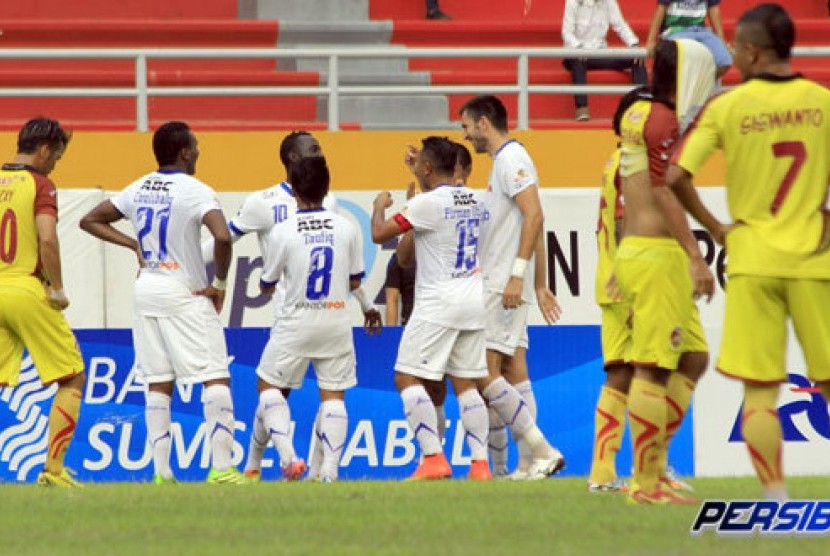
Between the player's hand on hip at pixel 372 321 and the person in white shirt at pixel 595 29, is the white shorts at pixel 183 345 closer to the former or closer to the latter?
the player's hand on hip at pixel 372 321

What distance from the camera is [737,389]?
15469 mm

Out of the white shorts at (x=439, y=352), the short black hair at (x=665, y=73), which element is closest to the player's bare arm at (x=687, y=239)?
the short black hair at (x=665, y=73)

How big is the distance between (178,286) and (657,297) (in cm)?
369

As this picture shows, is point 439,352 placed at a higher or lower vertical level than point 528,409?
higher

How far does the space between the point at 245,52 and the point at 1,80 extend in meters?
3.35

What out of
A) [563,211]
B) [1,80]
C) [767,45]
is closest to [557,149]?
[563,211]

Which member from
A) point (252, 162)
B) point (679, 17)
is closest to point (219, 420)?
point (252, 162)

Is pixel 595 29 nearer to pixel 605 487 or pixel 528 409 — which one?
pixel 528 409

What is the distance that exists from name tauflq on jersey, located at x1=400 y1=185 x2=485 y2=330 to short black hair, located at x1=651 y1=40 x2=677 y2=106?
290 cm

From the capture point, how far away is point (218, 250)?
12.6m

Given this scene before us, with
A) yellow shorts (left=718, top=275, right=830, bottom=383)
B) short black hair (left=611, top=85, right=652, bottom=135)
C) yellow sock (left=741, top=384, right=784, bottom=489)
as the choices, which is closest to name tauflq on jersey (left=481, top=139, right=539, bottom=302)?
short black hair (left=611, top=85, right=652, bottom=135)

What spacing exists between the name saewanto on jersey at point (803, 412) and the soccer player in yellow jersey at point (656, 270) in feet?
18.0

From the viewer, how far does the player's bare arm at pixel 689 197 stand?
892cm

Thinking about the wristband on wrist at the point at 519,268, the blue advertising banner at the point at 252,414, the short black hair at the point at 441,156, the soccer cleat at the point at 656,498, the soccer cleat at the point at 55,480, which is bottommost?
the blue advertising banner at the point at 252,414
